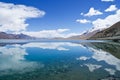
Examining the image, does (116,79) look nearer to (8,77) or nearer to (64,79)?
(64,79)

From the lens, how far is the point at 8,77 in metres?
22.5

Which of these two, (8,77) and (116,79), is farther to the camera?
(8,77)

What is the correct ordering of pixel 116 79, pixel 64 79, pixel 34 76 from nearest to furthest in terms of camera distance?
pixel 116 79
pixel 64 79
pixel 34 76

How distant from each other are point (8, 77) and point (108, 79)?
12.2 m

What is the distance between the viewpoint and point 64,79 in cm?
2130

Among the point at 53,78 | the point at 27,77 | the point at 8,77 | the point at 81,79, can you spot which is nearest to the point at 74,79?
the point at 81,79

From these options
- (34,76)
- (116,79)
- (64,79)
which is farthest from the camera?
(34,76)

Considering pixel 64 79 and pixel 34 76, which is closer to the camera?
pixel 64 79

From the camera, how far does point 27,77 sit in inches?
880

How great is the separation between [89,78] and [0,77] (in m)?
11.1

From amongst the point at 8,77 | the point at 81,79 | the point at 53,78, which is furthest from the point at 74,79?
the point at 8,77

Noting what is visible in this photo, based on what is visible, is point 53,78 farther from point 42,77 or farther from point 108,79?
point 108,79

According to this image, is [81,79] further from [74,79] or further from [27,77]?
[27,77]

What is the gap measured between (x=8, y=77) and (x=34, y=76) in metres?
3.25
